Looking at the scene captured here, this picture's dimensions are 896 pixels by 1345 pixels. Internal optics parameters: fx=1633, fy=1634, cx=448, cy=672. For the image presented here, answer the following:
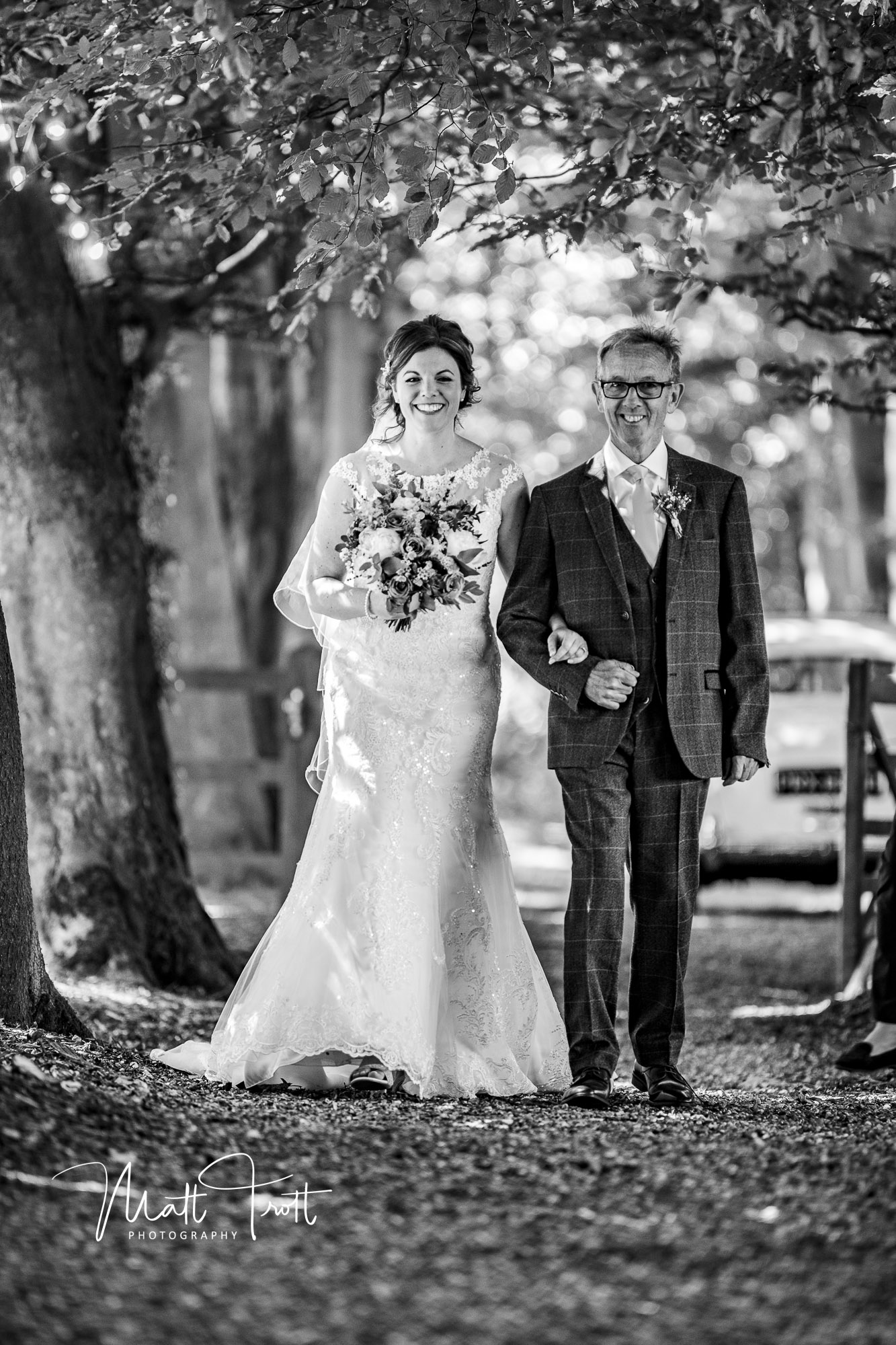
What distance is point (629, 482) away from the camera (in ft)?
18.3

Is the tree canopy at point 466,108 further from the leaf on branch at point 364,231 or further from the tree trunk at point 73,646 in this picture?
the tree trunk at point 73,646

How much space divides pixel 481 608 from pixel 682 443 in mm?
22147


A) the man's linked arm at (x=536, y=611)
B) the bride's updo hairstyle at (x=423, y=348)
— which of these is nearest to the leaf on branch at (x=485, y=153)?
the bride's updo hairstyle at (x=423, y=348)

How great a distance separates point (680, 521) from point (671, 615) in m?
0.33

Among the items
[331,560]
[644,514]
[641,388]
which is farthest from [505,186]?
[331,560]

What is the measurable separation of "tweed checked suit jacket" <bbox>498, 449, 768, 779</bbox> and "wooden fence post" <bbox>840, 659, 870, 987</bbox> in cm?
355

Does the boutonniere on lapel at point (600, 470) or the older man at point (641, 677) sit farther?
the boutonniere on lapel at point (600, 470)

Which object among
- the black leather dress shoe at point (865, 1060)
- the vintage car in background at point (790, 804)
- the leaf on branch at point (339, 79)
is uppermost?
the leaf on branch at point (339, 79)

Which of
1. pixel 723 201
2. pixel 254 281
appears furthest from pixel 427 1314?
pixel 723 201

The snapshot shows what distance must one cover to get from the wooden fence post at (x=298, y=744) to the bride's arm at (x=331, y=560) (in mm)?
4615

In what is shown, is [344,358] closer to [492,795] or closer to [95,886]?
[95,886]

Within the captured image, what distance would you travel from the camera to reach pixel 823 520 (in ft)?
90.0

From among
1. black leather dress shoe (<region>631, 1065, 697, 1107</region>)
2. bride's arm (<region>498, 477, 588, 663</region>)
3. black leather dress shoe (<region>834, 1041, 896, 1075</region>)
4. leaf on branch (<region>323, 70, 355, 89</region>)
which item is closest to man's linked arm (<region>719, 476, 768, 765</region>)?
bride's arm (<region>498, 477, 588, 663</region>)

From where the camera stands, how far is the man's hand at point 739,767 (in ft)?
17.9
